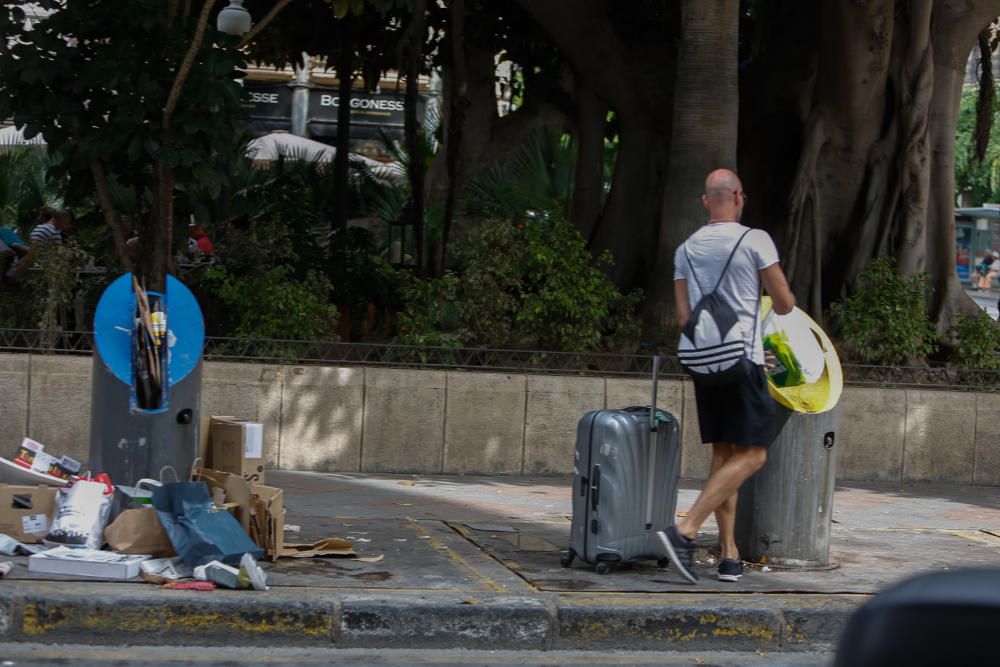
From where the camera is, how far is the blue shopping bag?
578 cm

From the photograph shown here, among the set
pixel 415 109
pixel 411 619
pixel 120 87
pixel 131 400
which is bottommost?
pixel 411 619

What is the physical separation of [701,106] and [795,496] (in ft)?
17.1

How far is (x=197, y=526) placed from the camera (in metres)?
5.82

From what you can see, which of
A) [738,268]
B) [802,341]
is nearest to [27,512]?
[738,268]

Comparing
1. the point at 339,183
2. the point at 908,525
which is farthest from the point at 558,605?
the point at 339,183

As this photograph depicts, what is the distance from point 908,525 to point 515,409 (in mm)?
2998

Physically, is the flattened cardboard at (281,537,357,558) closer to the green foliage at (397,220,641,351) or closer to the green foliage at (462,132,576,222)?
the green foliage at (397,220,641,351)

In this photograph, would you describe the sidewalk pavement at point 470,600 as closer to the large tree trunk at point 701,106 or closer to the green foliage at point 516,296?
the green foliage at point 516,296

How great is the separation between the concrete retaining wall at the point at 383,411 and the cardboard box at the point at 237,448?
8.98 ft

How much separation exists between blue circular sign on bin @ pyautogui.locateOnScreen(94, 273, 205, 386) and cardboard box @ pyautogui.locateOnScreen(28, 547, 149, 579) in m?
0.92

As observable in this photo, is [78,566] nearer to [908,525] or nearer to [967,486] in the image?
[908,525]

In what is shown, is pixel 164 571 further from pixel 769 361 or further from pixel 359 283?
pixel 359 283

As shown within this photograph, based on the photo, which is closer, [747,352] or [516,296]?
[747,352]

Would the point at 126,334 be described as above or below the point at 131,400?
above
